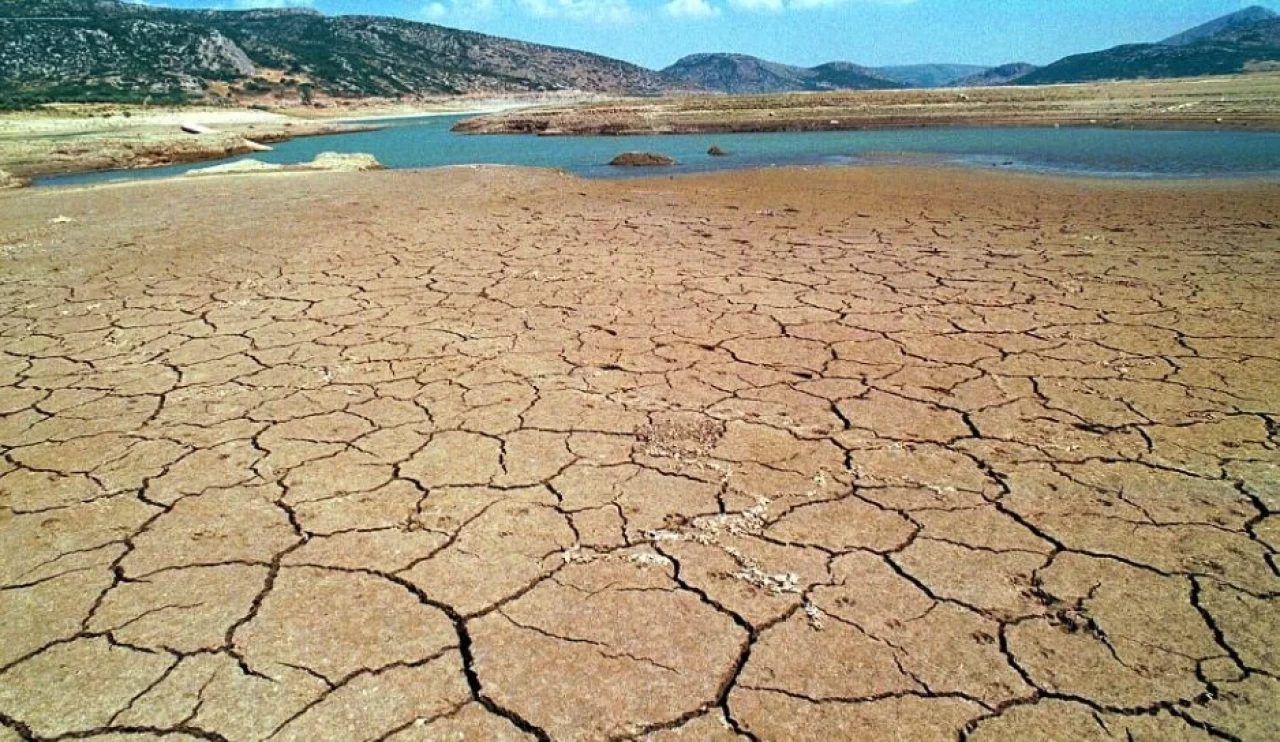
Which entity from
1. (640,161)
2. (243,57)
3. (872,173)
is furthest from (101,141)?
(243,57)

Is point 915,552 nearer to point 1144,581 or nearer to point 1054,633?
point 1054,633

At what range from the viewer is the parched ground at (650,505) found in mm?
1542

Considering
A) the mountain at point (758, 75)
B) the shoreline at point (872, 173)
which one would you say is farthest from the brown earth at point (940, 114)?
the mountain at point (758, 75)

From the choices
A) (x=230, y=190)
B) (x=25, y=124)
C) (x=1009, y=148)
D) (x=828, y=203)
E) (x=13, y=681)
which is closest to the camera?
(x=13, y=681)

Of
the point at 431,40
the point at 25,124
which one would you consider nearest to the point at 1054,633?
the point at 25,124

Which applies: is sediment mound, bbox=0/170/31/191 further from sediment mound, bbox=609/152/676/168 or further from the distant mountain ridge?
the distant mountain ridge

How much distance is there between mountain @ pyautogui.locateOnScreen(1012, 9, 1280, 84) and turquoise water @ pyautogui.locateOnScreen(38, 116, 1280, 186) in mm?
58964

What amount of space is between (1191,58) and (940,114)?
67272mm

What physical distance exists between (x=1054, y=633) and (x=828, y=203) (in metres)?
7.34

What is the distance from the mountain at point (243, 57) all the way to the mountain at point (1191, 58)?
62844 millimetres

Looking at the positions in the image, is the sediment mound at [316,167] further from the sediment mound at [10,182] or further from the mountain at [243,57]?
the mountain at [243,57]

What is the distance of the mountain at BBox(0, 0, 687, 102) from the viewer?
4962 cm

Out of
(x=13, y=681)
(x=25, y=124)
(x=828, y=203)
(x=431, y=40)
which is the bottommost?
(x=13, y=681)

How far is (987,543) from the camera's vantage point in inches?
80.2
